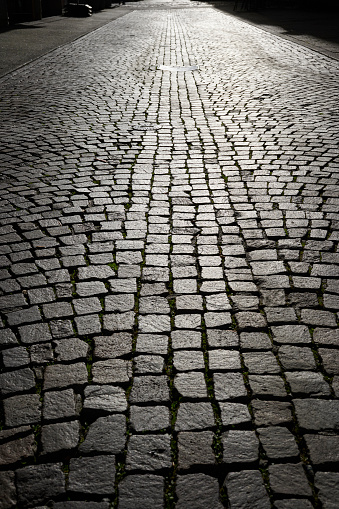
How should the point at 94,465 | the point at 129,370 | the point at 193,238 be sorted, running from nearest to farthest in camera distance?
the point at 94,465 < the point at 129,370 < the point at 193,238

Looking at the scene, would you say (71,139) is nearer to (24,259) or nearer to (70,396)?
(24,259)

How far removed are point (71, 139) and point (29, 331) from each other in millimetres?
4635

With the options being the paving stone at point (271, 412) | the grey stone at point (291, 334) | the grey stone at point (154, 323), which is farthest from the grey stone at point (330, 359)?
the grey stone at point (154, 323)

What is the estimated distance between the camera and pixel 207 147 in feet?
22.5

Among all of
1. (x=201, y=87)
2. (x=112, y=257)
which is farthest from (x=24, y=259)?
(x=201, y=87)

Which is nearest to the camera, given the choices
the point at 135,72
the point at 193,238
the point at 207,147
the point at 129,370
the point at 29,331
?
the point at 129,370

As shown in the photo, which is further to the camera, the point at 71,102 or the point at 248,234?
the point at 71,102

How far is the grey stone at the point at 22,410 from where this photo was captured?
8.28ft

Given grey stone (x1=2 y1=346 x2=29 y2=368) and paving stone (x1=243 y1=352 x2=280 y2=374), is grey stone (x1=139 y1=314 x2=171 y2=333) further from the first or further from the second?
grey stone (x1=2 y1=346 x2=29 y2=368)

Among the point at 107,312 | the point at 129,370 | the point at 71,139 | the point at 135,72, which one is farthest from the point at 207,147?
the point at 135,72

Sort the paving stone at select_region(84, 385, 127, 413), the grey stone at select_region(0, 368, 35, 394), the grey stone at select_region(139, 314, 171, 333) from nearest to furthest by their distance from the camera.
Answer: the paving stone at select_region(84, 385, 127, 413), the grey stone at select_region(0, 368, 35, 394), the grey stone at select_region(139, 314, 171, 333)

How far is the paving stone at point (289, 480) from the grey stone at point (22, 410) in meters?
1.17

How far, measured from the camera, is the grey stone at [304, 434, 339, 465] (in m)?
2.31

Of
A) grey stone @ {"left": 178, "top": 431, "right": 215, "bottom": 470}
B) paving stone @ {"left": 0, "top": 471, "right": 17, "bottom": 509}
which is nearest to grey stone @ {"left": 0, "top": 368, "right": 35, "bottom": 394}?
paving stone @ {"left": 0, "top": 471, "right": 17, "bottom": 509}
